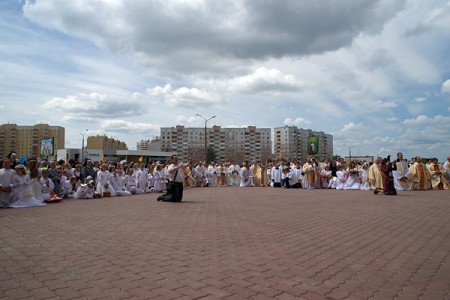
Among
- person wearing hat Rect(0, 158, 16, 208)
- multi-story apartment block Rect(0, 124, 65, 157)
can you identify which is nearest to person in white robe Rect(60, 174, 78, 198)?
person wearing hat Rect(0, 158, 16, 208)

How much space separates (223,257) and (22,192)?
34.4ft

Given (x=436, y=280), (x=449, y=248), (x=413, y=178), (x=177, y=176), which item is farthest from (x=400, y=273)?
(x=413, y=178)

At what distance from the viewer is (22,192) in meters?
12.9

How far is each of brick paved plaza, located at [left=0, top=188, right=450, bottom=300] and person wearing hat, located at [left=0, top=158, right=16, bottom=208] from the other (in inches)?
141

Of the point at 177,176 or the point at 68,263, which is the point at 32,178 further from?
the point at 68,263

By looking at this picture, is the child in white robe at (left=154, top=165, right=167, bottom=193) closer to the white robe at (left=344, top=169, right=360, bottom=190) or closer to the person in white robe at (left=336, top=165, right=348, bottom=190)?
the person in white robe at (left=336, top=165, right=348, bottom=190)

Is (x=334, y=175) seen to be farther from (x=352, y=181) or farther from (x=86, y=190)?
(x=86, y=190)

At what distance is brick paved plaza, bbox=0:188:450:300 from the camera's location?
4.12 metres

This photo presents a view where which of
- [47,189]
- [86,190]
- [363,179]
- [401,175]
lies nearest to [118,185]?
[86,190]

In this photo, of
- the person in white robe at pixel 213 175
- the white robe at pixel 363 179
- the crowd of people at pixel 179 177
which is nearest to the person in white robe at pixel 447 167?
the crowd of people at pixel 179 177

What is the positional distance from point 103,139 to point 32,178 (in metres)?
118

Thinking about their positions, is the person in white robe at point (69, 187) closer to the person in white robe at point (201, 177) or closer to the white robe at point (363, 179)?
the person in white robe at point (201, 177)

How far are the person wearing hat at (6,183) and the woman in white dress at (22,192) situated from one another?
0.15 m

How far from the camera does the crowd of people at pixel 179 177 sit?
1338 cm
